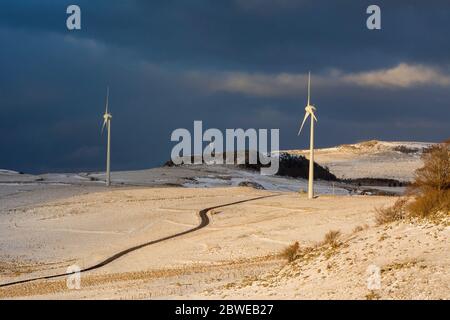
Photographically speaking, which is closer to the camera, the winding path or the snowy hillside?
the winding path

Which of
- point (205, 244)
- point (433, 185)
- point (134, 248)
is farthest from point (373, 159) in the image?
point (433, 185)

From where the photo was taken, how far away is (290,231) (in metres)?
31.7

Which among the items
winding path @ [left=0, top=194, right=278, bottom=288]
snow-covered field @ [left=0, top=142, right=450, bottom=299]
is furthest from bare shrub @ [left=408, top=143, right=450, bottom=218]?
winding path @ [left=0, top=194, right=278, bottom=288]

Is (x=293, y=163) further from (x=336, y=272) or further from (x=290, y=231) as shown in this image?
(x=336, y=272)

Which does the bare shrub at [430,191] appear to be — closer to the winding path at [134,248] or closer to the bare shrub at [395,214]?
the bare shrub at [395,214]

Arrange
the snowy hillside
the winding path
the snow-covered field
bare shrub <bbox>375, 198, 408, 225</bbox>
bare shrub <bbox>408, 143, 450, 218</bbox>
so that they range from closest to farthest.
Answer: the snow-covered field < bare shrub <bbox>408, 143, 450, 218</bbox> < bare shrub <bbox>375, 198, 408, 225</bbox> < the winding path < the snowy hillside

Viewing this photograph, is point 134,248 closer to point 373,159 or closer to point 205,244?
point 205,244

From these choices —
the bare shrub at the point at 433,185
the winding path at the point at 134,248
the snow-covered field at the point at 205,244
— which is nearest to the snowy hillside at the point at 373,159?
the snow-covered field at the point at 205,244

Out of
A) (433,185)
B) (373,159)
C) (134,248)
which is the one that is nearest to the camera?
(433,185)

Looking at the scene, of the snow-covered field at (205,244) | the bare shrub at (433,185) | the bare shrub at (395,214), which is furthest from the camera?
the bare shrub at (395,214)

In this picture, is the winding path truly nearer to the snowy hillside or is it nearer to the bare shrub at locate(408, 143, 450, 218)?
the bare shrub at locate(408, 143, 450, 218)

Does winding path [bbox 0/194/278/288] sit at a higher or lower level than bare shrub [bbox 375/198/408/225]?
lower

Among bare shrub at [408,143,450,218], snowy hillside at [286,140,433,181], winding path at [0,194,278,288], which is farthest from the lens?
snowy hillside at [286,140,433,181]
